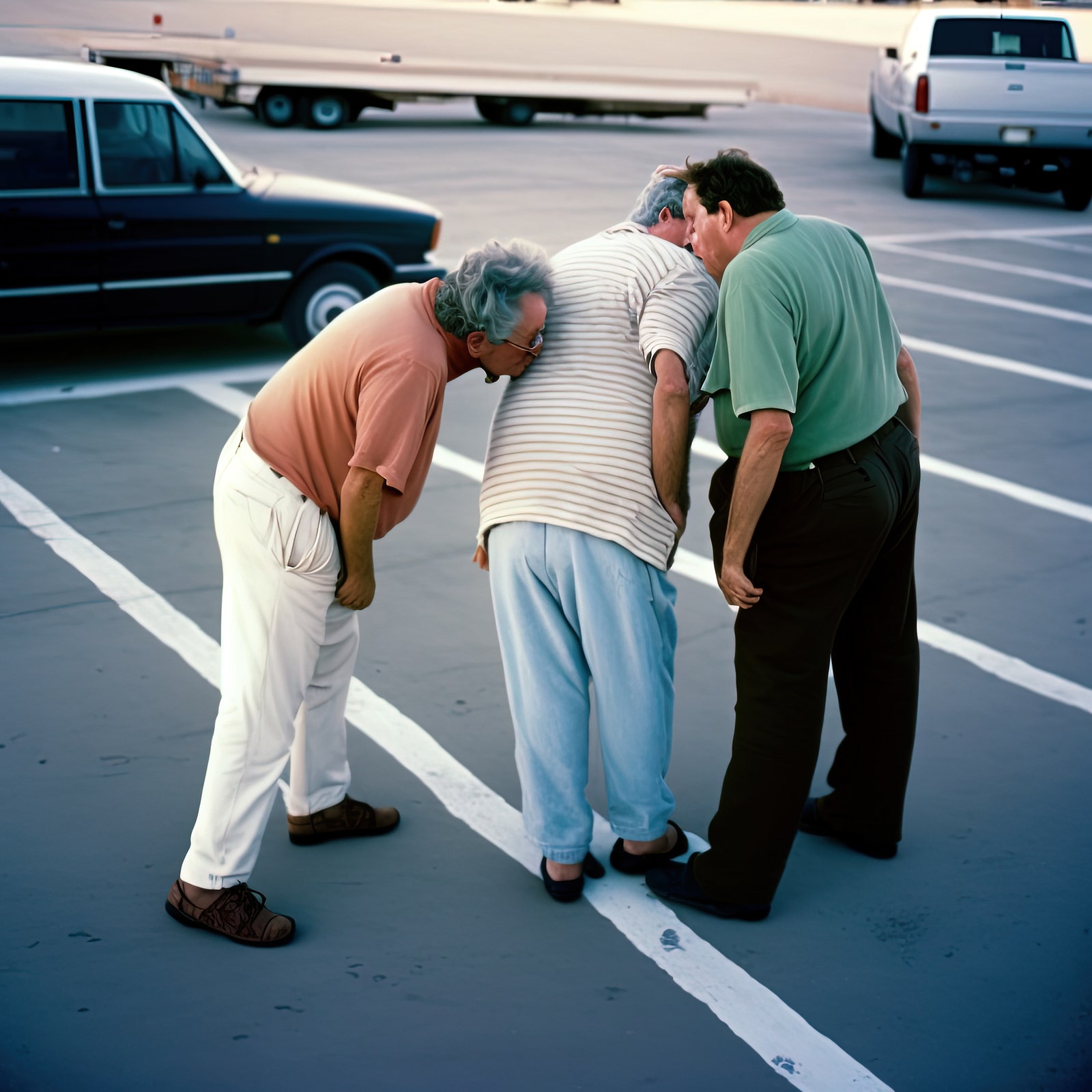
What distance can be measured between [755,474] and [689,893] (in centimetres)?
120

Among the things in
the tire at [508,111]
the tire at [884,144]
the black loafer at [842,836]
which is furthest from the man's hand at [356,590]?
the tire at [508,111]

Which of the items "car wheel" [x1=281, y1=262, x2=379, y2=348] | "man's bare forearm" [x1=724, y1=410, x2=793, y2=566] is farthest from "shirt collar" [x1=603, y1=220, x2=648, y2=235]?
"car wheel" [x1=281, y1=262, x2=379, y2=348]

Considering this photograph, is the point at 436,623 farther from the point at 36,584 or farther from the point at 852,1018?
the point at 852,1018

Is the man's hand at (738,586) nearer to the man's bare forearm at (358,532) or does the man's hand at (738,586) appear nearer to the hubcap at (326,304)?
the man's bare forearm at (358,532)

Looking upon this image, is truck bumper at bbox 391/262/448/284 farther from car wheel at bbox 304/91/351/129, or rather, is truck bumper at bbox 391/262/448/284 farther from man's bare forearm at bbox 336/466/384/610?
car wheel at bbox 304/91/351/129

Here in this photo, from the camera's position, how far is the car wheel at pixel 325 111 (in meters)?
20.3

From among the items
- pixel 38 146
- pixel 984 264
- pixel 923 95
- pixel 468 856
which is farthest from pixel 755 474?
pixel 923 95

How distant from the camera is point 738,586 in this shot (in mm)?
3301

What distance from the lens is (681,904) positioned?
357 centimetres

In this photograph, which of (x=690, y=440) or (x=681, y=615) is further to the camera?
(x=681, y=615)

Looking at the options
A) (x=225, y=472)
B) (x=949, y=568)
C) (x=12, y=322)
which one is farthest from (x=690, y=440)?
(x=12, y=322)

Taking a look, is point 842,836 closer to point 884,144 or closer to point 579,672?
point 579,672

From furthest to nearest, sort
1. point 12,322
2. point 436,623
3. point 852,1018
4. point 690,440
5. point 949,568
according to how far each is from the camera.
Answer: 1. point 12,322
2. point 949,568
3. point 436,623
4. point 690,440
5. point 852,1018

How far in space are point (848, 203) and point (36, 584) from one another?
12418 millimetres
